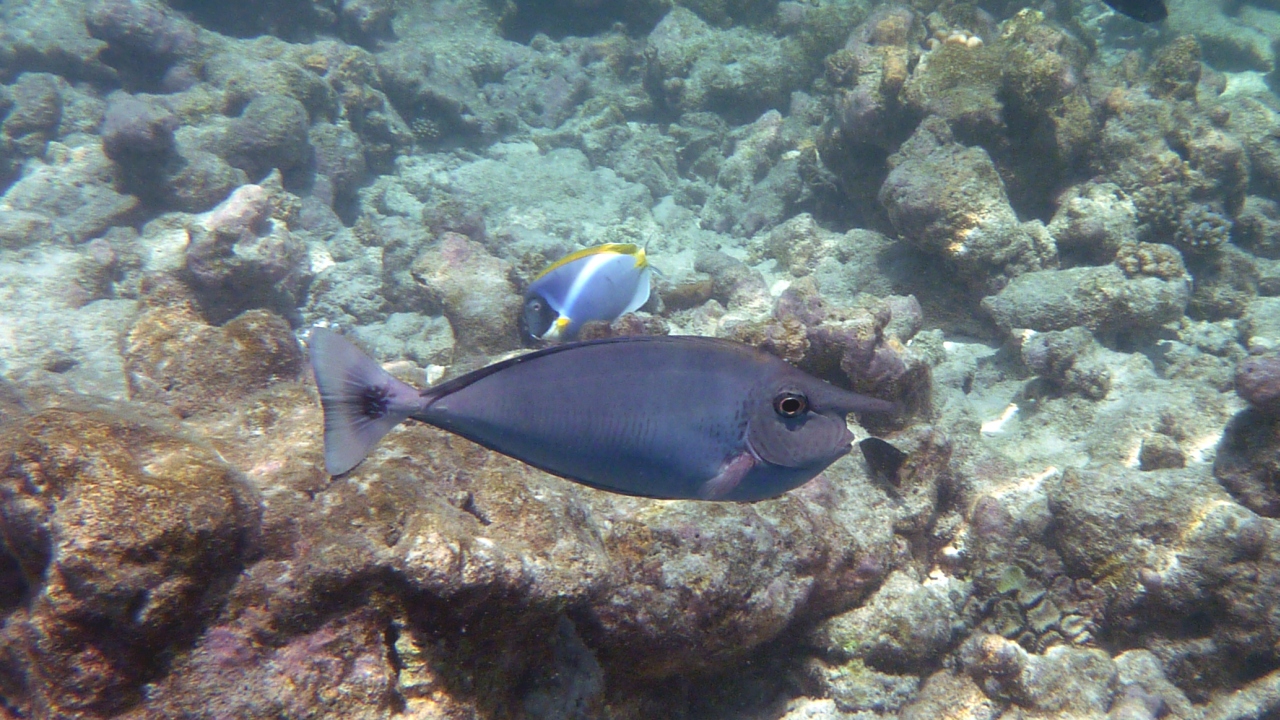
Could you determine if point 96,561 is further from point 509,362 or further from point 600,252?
point 600,252

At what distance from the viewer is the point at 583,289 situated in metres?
3.36

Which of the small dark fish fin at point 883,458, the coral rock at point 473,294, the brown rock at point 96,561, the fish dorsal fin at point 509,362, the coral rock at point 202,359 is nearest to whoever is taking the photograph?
the fish dorsal fin at point 509,362

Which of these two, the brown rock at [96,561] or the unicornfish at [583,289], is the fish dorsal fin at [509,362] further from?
the unicornfish at [583,289]

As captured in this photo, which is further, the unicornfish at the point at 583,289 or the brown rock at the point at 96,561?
the unicornfish at the point at 583,289

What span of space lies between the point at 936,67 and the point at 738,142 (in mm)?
4481

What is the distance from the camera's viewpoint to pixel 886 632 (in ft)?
10.2

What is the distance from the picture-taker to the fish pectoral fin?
56.5 inches

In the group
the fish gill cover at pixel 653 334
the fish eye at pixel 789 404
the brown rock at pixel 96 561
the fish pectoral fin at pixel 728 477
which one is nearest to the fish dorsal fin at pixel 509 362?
the fish eye at pixel 789 404

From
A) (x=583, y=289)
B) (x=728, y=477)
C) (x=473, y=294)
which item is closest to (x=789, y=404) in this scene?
(x=728, y=477)

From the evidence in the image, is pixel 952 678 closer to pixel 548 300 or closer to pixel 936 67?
pixel 548 300

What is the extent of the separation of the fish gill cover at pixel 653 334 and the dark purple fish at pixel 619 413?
0.78 m

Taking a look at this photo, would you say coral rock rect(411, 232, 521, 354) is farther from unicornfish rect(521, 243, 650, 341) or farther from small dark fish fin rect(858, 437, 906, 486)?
small dark fish fin rect(858, 437, 906, 486)

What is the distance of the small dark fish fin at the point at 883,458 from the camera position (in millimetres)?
3553

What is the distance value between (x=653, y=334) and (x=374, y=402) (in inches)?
77.2
